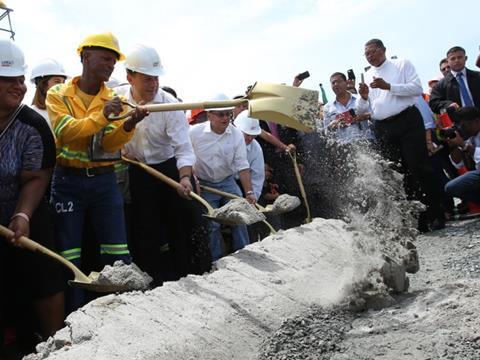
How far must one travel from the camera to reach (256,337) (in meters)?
3.16

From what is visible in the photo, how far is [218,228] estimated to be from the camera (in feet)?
17.3

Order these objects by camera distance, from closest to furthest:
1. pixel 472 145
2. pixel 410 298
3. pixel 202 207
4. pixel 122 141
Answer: pixel 410 298 < pixel 122 141 < pixel 202 207 < pixel 472 145

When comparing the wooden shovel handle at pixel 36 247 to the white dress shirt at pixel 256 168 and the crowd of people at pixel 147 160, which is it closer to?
the crowd of people at pixel 147 160

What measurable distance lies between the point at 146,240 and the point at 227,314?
55.4 inches

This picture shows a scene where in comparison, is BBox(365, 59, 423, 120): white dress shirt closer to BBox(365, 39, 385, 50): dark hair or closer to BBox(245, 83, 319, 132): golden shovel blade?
BBox(365, 39, 385, 50): dark hair

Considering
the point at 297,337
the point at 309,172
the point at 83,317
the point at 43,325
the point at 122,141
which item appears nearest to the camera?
the point at 83,317

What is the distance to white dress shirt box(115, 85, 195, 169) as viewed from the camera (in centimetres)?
446

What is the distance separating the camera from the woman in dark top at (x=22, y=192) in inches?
127

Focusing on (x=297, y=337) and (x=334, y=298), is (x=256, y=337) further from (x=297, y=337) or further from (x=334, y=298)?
(x=334, y=298)

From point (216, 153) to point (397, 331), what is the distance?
291cm

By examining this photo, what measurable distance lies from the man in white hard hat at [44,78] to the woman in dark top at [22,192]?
48.1 inches

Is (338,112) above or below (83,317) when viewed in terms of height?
above

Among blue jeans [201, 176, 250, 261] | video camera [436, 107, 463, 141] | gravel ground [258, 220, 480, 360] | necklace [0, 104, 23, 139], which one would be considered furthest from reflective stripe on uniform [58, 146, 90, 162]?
video camera [436, 107, 463, 141]

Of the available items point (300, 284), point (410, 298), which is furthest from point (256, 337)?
point (410, 298)
